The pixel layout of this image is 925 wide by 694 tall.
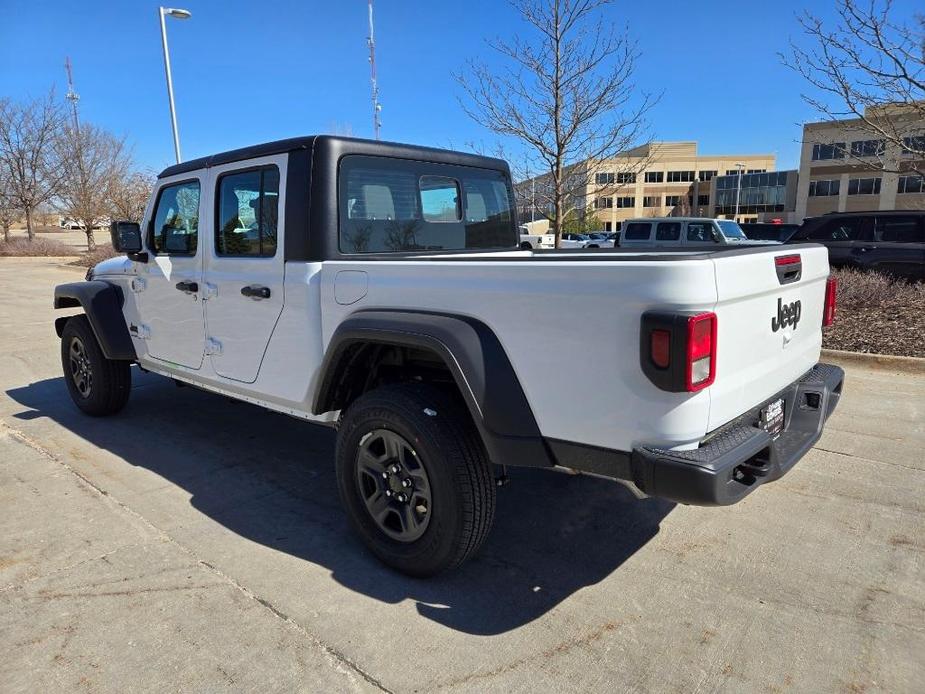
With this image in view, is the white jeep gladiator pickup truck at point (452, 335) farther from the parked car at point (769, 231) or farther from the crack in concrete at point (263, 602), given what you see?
the parked car at point (769, 231)

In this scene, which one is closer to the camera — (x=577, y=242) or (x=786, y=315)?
(x=786, y=315)

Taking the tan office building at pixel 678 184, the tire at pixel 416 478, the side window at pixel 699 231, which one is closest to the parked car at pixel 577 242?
the side window at pixel 699 231

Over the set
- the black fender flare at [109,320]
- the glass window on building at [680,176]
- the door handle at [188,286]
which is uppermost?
the glass window on building at [680,176]

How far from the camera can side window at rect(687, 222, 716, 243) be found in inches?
647

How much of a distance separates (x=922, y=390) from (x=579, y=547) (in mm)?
4631

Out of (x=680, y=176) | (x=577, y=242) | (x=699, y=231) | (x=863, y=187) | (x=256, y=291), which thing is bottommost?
(x=577, y=242)

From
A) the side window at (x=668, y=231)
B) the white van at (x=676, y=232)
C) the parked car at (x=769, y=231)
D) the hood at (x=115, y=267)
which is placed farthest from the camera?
the parked car at (x=769, y=231)

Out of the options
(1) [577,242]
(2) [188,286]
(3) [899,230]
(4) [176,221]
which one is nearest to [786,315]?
(2) [188,286]

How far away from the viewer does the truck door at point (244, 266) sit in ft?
11.5

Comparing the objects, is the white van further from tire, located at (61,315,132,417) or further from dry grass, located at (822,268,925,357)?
tire, located at (61,315,132,417)

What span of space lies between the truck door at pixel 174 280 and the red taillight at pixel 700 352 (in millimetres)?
3171

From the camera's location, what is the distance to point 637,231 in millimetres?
17359

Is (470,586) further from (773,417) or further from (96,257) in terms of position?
(96,257)

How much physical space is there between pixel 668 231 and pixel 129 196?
83.9 ft
